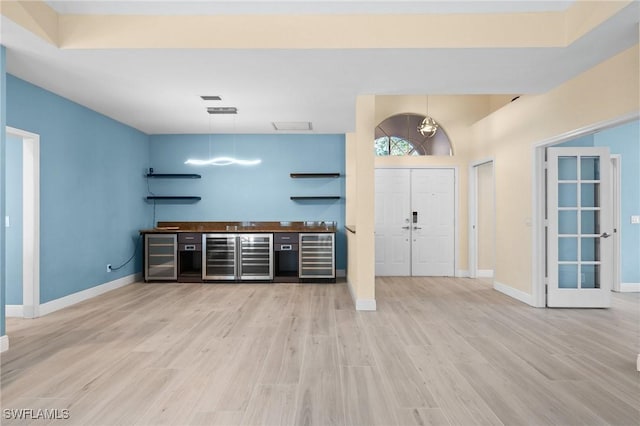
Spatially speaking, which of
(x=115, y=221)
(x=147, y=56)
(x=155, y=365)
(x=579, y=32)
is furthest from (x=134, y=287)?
(x=579, y=32)

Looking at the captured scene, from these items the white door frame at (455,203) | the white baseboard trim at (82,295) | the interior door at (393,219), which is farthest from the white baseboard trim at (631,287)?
the white baseboard trim at (82,295)

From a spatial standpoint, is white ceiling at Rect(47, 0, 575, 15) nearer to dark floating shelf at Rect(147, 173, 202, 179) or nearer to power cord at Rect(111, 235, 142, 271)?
A: dark floating shelf at Rect(147, 173, 202, 179)

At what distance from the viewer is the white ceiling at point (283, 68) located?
9.95 feet

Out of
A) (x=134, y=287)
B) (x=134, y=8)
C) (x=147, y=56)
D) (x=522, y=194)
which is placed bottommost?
(x=134, y=287)

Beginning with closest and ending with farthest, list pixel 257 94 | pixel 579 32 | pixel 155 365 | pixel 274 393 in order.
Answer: pixel 274 393 → pixel 155 365 → pixel 579 32 → pixel 257 94

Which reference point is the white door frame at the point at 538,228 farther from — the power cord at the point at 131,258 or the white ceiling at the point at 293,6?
the power cord at the point at 131,258

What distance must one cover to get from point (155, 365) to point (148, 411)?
2.26ft

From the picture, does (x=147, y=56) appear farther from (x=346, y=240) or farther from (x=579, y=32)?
(x=346, y=240)

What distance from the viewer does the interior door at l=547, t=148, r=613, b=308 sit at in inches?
174

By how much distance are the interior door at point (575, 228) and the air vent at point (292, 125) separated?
3.54m

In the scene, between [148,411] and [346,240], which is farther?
[346,240]

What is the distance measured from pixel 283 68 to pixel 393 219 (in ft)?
12.7

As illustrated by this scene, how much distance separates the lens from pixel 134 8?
3049 millimetres

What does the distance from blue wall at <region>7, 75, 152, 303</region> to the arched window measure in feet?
14.7
